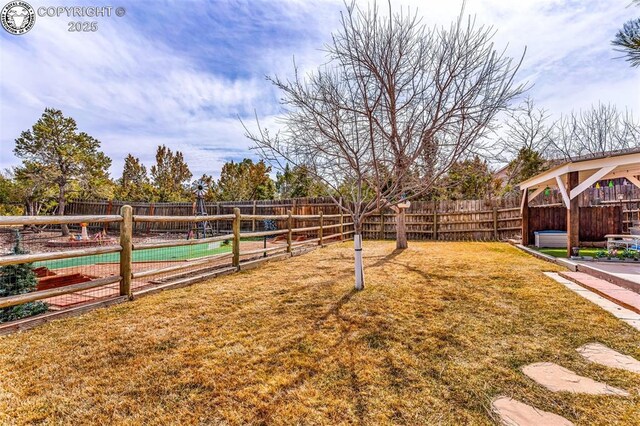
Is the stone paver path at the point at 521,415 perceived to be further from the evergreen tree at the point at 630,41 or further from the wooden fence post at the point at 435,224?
the wooden fence post at the point at 435,224

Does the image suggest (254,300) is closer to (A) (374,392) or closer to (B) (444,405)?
(A) (374,392)

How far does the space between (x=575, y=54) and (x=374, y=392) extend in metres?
8.78

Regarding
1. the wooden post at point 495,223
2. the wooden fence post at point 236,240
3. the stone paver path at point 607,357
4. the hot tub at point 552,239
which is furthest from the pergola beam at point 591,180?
the wooden fence post at point 236,240

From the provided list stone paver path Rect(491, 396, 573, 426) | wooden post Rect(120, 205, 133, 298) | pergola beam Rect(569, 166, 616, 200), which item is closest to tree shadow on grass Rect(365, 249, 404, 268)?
pergola beam Rect(569, 166, 616, 200)

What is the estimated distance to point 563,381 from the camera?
6.41 feet

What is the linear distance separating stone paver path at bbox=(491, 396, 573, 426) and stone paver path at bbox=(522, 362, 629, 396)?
31 cm

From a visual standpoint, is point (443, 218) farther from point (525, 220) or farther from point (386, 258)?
A: point (386, 258)

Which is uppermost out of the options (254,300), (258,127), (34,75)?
(34,75)

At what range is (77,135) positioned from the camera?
49.2ft

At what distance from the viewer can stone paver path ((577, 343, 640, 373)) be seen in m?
2.13

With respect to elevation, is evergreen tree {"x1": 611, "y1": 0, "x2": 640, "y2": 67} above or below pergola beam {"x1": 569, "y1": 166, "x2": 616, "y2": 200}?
above

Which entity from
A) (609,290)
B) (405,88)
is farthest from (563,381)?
(405,88)

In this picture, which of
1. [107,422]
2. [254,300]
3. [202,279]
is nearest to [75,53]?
[202,279]

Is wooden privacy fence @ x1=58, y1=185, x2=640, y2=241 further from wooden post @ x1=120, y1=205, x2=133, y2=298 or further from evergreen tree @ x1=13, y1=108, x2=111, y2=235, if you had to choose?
evergreen tree @ x1=13, y1=108, x2=111, y2=235
